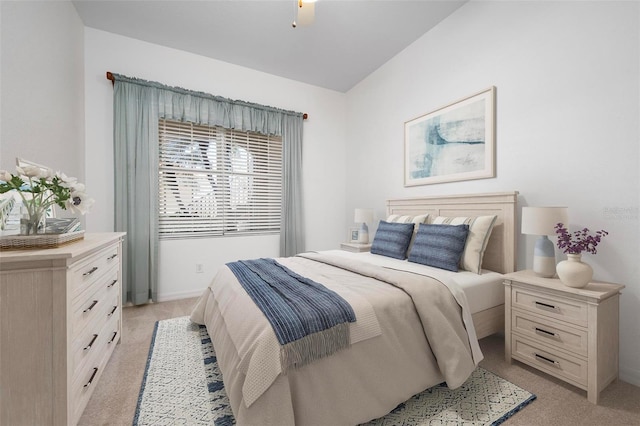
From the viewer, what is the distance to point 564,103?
6.46ft

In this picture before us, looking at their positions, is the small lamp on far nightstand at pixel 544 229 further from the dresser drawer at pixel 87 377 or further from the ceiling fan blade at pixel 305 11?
the dresser drawer at pixel 87 377

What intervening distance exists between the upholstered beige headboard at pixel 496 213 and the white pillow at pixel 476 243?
0.12 m

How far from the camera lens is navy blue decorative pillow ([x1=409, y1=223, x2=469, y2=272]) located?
2.16 m

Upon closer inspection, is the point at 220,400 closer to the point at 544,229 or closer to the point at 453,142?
the point at 544,229

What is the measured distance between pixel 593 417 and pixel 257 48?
Answer: 431 cm

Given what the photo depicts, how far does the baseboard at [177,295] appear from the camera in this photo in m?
3.23

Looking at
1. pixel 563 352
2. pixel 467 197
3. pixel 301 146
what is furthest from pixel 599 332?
A: pixel 301 146

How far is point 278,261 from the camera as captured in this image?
244cm

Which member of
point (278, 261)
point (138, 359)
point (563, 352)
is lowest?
point (138, 359)

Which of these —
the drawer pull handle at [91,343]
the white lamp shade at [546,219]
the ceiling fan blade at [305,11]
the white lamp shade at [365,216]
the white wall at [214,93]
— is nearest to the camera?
the drawer pull handle at [91,343]

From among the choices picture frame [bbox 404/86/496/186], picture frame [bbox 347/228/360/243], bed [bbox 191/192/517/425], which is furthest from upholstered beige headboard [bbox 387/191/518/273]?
picture frame [bbox 347/228/360/243]

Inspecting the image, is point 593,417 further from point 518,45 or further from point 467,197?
point 518,45

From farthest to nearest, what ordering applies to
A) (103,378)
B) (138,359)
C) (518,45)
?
(518,45) < (138,359) < (103,378)

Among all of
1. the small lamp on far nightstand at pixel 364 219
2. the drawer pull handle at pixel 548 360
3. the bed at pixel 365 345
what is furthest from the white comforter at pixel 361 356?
the small lamp on far nightstand at pixel 364 219
